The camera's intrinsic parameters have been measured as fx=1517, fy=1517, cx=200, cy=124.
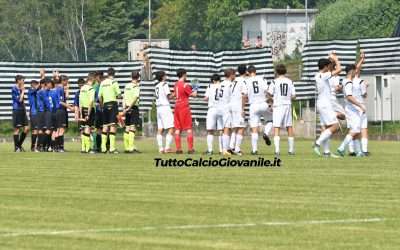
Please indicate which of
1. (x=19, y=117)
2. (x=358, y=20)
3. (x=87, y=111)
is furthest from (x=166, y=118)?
(x=358, y=20)

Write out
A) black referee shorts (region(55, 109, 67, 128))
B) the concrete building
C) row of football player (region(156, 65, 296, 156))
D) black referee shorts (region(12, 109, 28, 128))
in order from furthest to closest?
the concrete building, black referee shorts (region(12, 109, 28, 128)), black referee shorts (region(55, 109, 67, 128)), row of football player (region(156, 65, 296, 156))

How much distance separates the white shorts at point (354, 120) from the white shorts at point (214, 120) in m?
3.30

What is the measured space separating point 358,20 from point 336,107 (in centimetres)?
5914

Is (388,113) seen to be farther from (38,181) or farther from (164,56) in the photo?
(38,181)

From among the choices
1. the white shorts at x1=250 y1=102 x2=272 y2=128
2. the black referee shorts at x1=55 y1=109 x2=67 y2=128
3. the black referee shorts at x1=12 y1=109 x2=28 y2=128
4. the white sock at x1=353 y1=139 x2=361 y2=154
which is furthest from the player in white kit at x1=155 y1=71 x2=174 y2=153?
the black referee shorts at x1=12 y1=109 x2=28 y2=128

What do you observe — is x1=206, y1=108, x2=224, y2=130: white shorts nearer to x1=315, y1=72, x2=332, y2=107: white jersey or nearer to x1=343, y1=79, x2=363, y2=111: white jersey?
x1=343, y1=79, x2=363, y2=111: white jersey

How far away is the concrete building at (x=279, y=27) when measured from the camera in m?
96.9

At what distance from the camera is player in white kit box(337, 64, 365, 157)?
32.1 meters

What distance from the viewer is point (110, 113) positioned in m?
36.6

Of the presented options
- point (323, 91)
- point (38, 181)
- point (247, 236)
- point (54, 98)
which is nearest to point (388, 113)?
point (54, 98)

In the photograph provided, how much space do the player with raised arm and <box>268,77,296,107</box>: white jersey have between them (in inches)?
242

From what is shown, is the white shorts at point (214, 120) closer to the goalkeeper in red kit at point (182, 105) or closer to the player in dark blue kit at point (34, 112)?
the goalkeeper in red kit at point (182, 105)

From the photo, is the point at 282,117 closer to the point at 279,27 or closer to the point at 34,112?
the point at 34,112

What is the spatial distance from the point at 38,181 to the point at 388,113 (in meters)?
28.7
